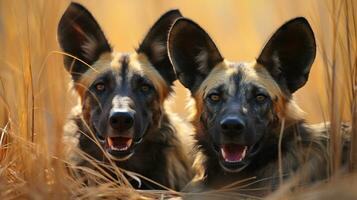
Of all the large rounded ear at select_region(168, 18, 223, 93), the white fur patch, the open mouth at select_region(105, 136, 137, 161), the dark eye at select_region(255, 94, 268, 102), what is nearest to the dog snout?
the dark eye at select_region(255, 94, 268, 102)

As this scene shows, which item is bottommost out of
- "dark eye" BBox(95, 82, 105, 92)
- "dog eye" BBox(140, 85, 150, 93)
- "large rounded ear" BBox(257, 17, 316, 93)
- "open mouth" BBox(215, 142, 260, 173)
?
"open mouth" BBox(215, 142, 260, 173)

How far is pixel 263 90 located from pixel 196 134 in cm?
57

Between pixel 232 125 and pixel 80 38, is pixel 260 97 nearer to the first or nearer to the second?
pixel 232 125

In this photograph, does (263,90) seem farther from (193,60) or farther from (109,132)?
(109,132)

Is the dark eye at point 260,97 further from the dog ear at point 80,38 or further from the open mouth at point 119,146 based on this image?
the dog ear at point 80,38

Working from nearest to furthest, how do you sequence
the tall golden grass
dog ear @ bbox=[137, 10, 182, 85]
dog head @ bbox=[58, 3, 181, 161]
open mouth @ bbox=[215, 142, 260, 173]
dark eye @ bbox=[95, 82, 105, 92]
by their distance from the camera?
1. the tall golden grass
2. open mouth @ bbox=[215, 142, 260, 173]
3. dog head @ bbox=[58, 3, 181, 161]
4. dark eye @ bbox=[95, 82, 105, 92]
5. dog ear @ bbox=[137, 10, 182, 85]

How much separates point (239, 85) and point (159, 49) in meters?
1.13

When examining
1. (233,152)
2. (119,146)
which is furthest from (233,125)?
(119,146)

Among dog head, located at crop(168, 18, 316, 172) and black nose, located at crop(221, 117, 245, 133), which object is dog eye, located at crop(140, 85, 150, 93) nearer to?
dog head, located at crop(168, 18, 316, 172)

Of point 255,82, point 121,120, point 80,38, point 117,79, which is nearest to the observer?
point 255,82

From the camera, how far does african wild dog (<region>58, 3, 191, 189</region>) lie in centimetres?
510

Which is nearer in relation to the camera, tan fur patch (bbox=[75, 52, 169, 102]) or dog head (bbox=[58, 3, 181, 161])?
dog head (bbox=[58, 3, 181, 161])

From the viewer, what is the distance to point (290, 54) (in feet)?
16.0

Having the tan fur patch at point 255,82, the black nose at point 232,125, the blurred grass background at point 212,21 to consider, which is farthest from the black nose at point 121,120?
the blurred grass background at point 212,21
